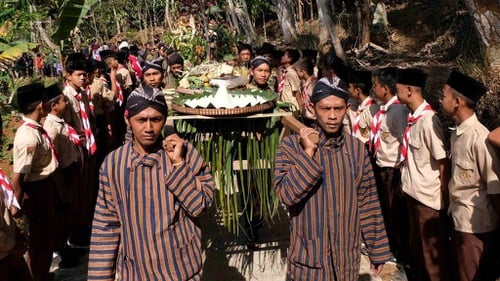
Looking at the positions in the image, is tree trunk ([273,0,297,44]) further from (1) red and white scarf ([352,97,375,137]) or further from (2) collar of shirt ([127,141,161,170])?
(2) collar of shirt ([127,141,161,170])

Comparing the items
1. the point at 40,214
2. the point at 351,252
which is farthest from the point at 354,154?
the point at 40,214

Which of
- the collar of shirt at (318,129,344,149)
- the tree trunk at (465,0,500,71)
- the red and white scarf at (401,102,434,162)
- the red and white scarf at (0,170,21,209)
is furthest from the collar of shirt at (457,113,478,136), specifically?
the red and white scarf at (0,170,21,209)

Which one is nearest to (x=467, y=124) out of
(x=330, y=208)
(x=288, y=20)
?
(x=330, y=208)

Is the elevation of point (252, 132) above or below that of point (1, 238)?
above

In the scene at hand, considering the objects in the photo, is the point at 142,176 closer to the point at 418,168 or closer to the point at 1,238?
the point at 1,238

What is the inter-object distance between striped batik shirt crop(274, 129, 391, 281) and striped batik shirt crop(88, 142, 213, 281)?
20.0 inches

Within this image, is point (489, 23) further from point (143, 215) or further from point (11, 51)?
point (11, 51)

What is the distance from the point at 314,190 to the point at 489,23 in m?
3.48

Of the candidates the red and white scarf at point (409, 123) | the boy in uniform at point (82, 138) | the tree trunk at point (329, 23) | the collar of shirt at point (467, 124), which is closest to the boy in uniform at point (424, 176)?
the red and white scarf at point (409, 123)

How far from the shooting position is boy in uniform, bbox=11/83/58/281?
3543 millimetres

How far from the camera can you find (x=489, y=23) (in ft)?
15.8

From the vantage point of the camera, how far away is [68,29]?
405 cm

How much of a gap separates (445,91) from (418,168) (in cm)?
64

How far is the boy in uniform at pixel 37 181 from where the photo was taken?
11.6ft
